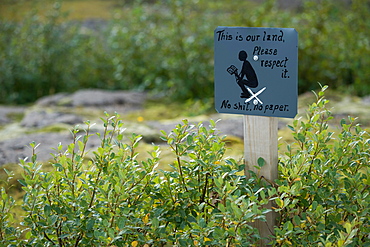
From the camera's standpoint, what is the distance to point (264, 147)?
2.36m

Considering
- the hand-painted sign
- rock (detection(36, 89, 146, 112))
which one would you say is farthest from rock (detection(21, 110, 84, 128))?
the hand-painted sign

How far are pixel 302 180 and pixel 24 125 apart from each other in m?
3.50

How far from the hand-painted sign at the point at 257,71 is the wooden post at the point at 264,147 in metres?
0.04

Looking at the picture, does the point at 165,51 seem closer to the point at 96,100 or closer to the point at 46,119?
the point at 96,100

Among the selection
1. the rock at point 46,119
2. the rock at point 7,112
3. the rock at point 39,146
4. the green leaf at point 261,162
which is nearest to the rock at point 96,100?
the rock at point 7,112

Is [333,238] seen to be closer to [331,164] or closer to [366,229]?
[366,229]

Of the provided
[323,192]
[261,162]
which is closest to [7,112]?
[261,162]

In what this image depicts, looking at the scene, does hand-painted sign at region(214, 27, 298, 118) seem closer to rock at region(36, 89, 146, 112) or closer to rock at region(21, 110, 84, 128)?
rock at region(21, 110, 84, 128)

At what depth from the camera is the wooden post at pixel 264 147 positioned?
2.35 meters

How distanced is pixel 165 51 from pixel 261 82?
4.35 meters

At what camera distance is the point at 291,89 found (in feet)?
7.60

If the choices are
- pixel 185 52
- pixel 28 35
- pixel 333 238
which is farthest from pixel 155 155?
pixel 28 35

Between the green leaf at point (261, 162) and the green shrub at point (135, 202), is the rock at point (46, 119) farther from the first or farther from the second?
the green leaf at point (261, 162)

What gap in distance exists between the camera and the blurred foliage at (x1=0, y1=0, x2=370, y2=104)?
6.35 m
